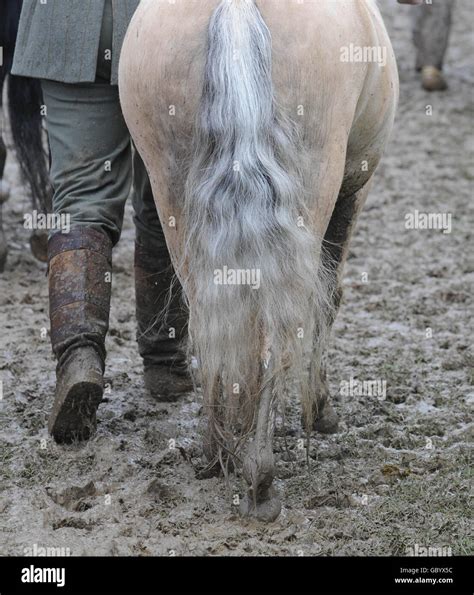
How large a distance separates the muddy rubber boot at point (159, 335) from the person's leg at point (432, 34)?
6.41m

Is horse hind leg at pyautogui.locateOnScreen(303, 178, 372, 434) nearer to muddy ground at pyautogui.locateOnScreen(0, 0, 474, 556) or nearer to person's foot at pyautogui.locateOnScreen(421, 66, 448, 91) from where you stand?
muddy ground at pyautogui.locateOnScreen(0, 0, 474, 556)

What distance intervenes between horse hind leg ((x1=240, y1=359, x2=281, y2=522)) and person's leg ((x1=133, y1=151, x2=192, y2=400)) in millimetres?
923

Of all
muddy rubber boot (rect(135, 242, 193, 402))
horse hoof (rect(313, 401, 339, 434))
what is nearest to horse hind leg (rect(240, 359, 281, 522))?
horse hoof (rect(313, 401, 339, 434))

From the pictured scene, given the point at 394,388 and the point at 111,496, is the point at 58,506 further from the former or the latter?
the point at 394,388

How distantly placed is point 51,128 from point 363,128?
42.0 inches

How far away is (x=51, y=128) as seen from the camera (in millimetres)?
3637

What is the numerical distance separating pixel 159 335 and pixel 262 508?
1229 millimetres

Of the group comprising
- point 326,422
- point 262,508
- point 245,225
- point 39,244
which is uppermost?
point 39,244

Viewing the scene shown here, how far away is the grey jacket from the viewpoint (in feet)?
11.4

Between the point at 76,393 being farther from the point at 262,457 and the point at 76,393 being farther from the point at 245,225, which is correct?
the point at 245,225

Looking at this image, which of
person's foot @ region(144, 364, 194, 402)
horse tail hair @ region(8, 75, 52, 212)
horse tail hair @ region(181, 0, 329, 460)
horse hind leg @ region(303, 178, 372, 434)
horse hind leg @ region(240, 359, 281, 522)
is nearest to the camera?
horse tail hair @ region(181, 0, 329, 460)

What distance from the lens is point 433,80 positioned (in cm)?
987

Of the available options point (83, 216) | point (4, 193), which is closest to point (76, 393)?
point (83, 216)
